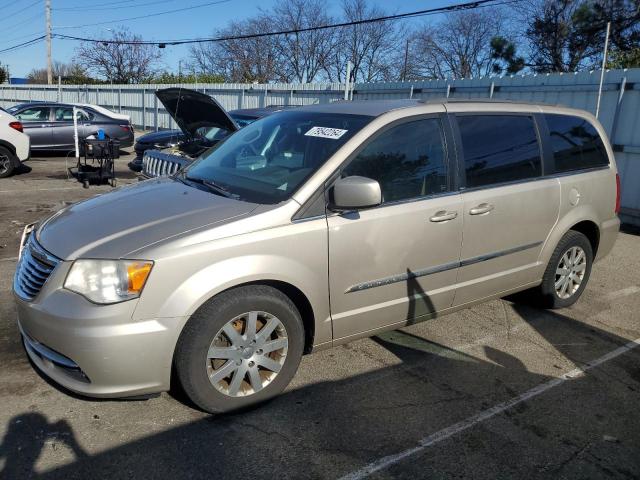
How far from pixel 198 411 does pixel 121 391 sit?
509 millimetres

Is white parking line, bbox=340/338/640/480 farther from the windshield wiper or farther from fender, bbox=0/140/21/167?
fender, bbox=0/140/21/167

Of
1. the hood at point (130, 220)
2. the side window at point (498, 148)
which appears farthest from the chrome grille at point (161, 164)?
the side window at point (498, 148)

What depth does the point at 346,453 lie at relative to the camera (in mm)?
2795

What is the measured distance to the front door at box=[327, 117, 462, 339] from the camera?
331 cm

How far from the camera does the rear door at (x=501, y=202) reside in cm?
392

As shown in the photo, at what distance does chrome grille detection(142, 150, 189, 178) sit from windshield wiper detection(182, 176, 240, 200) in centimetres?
252

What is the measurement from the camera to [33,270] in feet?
9.83

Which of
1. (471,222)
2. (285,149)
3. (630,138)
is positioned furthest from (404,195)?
(630,138)

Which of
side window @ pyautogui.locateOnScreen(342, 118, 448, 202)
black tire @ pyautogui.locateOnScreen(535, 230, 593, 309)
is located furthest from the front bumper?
black tire @ pyautogui.locateOnScreen(535, 230, 593, 309)

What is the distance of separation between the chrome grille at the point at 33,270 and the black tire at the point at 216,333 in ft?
2.63

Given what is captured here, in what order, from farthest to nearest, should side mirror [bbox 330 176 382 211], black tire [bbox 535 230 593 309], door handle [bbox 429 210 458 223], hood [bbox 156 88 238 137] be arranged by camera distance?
hood [bbox 156 88 238 137] < black tire [bbox 535 230 593 309] < door handle [bbox 429 210 458 223] < side mirror [bbox 330 176 382 211]

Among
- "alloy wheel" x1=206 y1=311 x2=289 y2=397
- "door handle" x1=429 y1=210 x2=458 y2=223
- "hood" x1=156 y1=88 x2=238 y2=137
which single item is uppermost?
"hood" x1=156 y1=88 x2=238 y2=137

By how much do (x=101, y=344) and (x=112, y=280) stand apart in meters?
0.31

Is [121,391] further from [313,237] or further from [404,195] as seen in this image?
[404,195]
